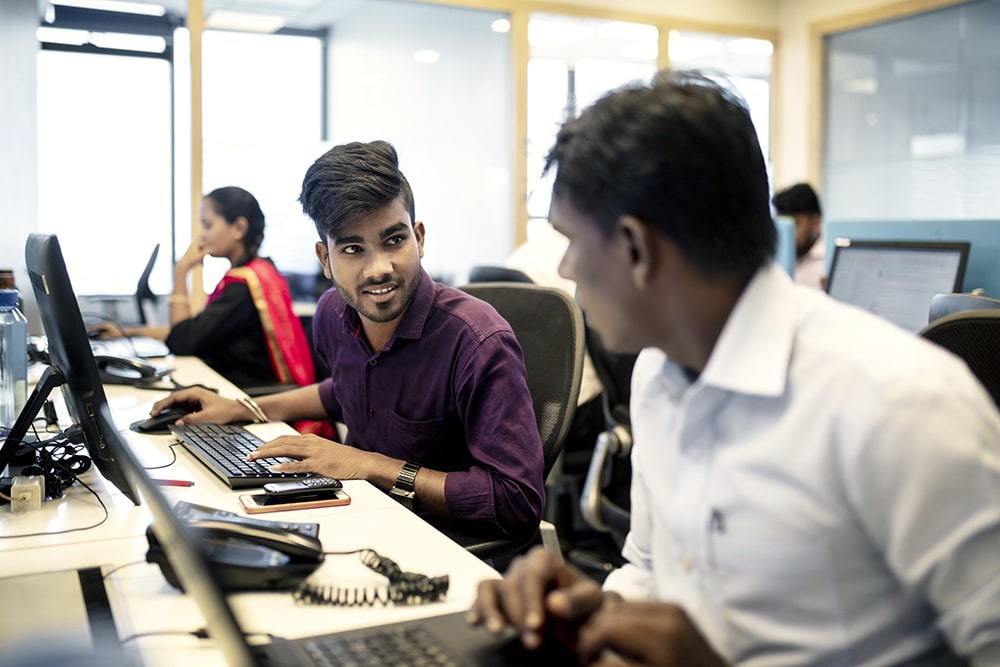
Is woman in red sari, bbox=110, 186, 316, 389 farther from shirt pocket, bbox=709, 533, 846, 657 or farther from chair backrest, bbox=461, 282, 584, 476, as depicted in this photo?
shirt pocket, bbox=709, 533, 846, 657

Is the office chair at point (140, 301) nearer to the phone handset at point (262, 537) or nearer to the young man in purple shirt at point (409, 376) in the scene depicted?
the young man in purple shirt at point (409, 376)

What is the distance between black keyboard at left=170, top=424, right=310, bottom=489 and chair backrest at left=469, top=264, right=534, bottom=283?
1.21m

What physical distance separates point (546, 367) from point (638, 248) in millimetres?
948

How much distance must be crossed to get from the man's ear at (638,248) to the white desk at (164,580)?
0.44 metres

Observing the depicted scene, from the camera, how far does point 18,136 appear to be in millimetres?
3631

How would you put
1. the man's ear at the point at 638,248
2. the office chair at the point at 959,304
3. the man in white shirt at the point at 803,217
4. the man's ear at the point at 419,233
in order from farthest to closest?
the man in white shirt at the point at 803,217 < the man's ear at the point at 419,233 < the office chair at the point at 959,304 < the man's ear at the point at 638,248

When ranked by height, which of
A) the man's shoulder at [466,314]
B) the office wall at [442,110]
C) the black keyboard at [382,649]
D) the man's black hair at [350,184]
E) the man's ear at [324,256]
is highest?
the office wall at [442,110]

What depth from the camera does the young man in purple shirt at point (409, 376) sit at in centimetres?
154

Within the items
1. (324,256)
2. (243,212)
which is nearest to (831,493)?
(324,256)

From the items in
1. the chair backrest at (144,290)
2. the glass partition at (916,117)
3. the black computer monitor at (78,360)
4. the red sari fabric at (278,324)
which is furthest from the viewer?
the glass partition at (916,117)

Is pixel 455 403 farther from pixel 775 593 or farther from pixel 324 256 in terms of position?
pixel 775 593

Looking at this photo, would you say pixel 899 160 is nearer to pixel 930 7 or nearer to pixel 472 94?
pixel 930 7

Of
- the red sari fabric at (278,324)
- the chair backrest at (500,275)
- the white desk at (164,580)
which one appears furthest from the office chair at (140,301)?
the white desk at (164,580)

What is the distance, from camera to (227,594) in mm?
625
